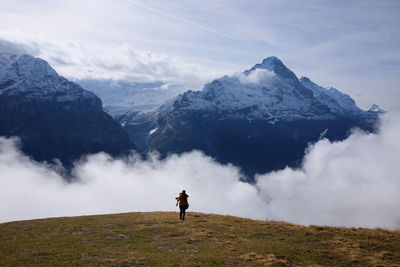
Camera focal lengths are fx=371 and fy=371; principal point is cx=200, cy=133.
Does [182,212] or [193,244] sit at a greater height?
[182,212]

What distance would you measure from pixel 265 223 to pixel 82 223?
24.0m

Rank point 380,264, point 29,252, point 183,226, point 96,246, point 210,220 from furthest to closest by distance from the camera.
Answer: point 210,220, point 183,226, point 96,246, point 29,252, point 380,264

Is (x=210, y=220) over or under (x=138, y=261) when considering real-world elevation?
over

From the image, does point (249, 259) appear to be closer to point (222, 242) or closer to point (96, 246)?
point (222, 242)

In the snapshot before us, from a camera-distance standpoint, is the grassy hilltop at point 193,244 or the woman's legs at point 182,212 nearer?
the grassy hilltop at point 193,244

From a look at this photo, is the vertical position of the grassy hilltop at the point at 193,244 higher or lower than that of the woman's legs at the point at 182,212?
lower

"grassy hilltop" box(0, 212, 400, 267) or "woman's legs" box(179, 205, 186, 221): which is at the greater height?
"woman's legs" box(179, 205, 186, 221)

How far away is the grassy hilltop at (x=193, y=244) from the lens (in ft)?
101

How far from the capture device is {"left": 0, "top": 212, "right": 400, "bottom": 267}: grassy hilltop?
101ft

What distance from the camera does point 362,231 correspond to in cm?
4066

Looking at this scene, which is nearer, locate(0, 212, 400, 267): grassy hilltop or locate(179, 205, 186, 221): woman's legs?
locate(0, 212, 400, 267): grassy hilltop

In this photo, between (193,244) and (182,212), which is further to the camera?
(182,212)

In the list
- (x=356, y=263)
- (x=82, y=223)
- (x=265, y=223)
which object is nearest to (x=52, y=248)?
(x=82, y=223)

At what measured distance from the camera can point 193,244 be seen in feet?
120
